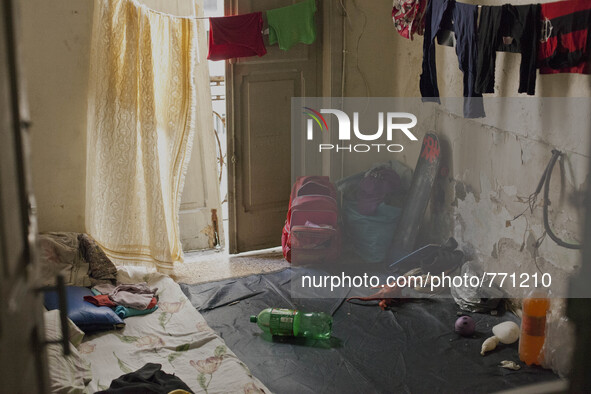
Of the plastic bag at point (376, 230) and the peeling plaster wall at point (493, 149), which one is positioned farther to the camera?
the plastic bag at point (376, 230)

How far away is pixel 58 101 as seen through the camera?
14.3ft

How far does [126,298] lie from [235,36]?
191 cm

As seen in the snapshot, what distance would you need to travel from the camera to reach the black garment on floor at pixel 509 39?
3.34m

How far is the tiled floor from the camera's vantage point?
4715 millimetres

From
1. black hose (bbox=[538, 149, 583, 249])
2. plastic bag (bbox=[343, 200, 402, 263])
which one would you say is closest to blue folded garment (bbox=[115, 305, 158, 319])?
plastic bag (bbox=[343, 200, 402, 263])

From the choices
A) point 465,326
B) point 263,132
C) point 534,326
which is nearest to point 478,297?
point 465,326

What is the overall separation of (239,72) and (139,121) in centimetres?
85

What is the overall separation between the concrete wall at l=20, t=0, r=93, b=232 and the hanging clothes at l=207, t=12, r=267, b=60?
0.82m

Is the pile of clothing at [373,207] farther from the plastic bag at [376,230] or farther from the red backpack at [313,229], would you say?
the red backpack at [313,229]

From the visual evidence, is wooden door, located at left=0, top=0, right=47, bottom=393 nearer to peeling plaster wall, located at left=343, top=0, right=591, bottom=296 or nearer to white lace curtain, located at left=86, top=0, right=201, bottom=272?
peeling plaster wall, located at left=343, top=0, right=591, bottom=296

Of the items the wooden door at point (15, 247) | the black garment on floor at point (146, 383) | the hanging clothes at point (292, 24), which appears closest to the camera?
the wooden door at point (15, 247)

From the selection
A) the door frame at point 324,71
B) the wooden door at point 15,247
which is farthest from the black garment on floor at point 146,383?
the door frame at point 324,71

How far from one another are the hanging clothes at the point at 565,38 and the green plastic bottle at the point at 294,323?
1822 mm

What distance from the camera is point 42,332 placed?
4.56 feet
